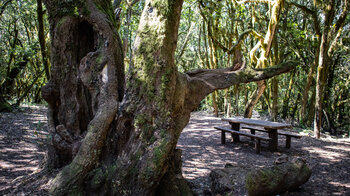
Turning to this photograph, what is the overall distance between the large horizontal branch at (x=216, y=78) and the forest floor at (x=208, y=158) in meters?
1.50

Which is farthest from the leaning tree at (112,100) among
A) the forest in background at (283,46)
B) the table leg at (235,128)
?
the forest in background at (283,46)

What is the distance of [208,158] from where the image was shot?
20.4ft

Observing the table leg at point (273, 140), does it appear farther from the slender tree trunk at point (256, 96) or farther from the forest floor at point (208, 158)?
the slender tree trunk at point (256, 96)

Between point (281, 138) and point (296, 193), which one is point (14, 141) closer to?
point (296, 193)

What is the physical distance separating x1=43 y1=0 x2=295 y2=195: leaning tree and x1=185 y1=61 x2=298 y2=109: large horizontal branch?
2 cm

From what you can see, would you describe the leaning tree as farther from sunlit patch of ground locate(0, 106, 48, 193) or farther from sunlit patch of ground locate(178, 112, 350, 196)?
sunlit patch of ground locate(0, 106, 48, 193)

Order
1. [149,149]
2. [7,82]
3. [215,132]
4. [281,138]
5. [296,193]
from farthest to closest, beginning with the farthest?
[7,82]
[215,132]
[281,138]
[296,193]
[149,149]

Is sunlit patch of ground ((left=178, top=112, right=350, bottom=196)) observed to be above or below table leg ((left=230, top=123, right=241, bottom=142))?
below

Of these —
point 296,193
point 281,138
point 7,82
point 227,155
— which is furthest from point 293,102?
point 7,82

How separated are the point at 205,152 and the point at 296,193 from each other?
10.0 ft

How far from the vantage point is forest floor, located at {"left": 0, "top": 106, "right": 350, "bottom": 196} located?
4.03 meters

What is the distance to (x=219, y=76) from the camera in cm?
414

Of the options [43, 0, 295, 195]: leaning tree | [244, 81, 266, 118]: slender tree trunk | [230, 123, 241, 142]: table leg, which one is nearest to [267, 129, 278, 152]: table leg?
[230, 123, 241, 142]: table leg

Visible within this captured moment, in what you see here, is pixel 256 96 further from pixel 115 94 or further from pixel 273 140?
pixel 115 94
